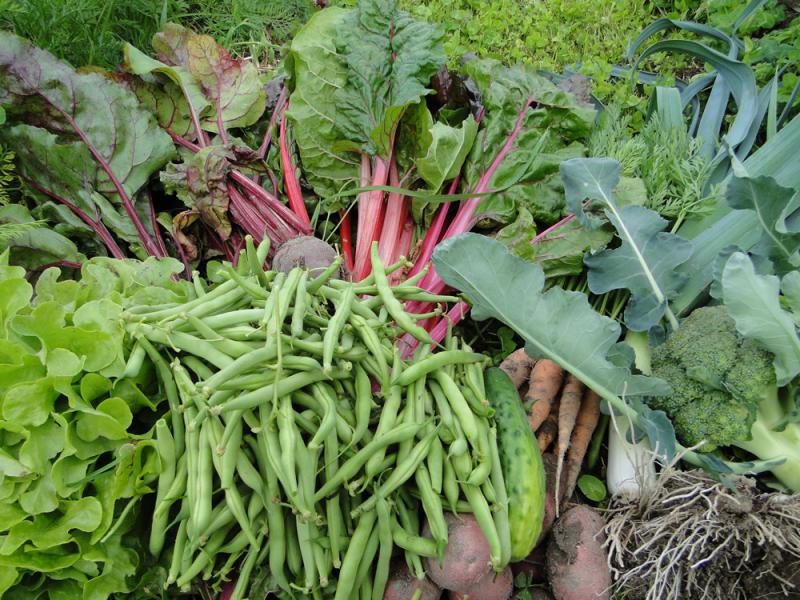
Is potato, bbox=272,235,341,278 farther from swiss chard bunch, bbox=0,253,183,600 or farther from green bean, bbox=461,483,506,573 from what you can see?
green bean, bbox=461,483,506,573

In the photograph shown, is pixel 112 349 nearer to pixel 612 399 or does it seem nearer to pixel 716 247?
pixel 612 399

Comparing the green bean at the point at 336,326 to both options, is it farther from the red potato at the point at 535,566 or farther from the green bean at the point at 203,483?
the red potato at the point at 535,566

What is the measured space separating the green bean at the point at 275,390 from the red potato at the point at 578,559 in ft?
2.66

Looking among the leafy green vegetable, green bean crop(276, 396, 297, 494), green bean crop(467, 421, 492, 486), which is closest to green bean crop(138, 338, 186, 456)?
green bean crop(276, 396, 297, 494)

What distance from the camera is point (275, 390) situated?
1503 millimetres

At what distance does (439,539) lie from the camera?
1.57 m

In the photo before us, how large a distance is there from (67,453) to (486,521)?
1025 mm

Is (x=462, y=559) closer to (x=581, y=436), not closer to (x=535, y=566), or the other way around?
(x=535, y=566)

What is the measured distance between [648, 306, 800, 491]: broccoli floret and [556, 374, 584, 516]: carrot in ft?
0.85

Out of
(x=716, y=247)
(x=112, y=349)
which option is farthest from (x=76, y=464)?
(x=716, y=247)

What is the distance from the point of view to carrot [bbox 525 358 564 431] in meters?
2.06

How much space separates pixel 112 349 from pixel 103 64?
191 cm

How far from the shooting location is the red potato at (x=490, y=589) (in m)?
1.68

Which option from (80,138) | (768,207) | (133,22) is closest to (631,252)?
(768,207)
